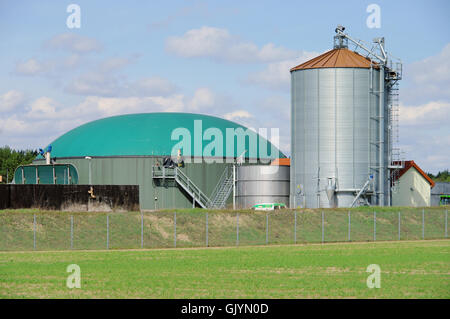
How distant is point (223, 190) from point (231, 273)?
50995 mm

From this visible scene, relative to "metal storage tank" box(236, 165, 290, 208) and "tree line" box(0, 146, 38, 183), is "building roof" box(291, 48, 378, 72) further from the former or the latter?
"tree line" box(0, 146, 38, 183)

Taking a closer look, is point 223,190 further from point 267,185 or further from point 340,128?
point 340,128

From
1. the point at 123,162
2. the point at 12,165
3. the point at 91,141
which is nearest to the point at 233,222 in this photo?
the point at 123,162

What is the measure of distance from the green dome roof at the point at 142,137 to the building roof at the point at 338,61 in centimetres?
1813

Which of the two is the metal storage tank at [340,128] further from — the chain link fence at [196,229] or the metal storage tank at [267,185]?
the chain link fence at [196,229]

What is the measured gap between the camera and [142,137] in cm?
8762

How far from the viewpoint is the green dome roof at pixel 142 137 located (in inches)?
3381

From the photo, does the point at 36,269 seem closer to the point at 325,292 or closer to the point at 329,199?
the point at 325,292

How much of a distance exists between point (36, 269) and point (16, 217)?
19210 mm

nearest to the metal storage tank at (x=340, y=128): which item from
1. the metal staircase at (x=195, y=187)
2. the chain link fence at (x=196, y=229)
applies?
the chain link fence at (x=196, y=229)

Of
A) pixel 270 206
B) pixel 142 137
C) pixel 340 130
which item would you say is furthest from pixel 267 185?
pixel 142 137

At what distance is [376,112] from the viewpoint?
73.6 metres

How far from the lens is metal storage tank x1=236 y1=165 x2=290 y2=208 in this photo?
260 ft

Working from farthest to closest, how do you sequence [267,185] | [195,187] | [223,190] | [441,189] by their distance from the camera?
[441,189] < [223,190] < [195,187] < [267,185]
